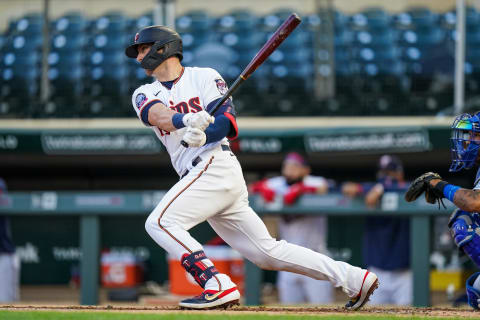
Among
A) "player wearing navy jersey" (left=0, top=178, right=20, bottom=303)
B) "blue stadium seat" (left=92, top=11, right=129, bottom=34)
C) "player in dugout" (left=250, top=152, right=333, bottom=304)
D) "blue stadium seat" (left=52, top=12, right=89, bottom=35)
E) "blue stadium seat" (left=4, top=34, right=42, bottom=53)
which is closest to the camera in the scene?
"player in dugout" (left=250, top=152, right=333, bottom=304)

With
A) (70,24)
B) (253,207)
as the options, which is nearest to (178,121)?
(253,207)

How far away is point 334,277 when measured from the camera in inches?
153

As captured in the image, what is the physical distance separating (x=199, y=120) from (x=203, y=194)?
0.39m

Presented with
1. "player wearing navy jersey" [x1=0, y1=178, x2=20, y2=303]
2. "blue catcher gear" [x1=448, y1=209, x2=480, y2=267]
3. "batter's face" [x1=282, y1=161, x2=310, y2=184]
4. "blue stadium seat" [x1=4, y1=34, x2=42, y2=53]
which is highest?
"blue stadium seat" [x1=4, y1=34, x2=42, y2=53]

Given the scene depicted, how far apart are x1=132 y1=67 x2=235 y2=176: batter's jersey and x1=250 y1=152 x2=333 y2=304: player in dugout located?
2.37m

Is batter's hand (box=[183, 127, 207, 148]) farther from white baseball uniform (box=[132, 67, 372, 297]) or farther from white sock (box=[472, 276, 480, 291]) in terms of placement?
white sock (box=[472, 276, 480, 291])

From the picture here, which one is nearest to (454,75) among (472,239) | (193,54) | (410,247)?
(193,54)

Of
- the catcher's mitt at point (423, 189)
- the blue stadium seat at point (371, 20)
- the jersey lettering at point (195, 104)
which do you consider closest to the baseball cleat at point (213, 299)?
the jersey lettering at point (195, 104)

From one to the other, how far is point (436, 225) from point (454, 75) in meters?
1.88

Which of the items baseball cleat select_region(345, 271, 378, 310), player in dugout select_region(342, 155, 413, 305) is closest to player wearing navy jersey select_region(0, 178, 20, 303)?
player in dugout select_region(342, 155, 413, 305)

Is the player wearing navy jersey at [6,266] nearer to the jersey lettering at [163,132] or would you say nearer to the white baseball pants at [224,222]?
the jersey lettering at [163,132]

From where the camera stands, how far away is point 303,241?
21.2ft

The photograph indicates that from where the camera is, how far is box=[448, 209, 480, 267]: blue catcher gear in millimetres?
3943

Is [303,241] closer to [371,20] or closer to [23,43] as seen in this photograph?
[371,20]
